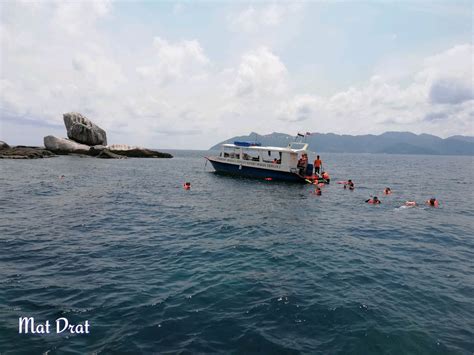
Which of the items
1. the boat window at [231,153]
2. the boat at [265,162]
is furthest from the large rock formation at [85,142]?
the boat at [265,162]

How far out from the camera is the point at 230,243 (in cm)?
1623

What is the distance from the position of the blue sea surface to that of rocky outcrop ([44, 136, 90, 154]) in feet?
209

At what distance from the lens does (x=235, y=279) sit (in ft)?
39.0

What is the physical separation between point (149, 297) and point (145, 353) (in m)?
2.79

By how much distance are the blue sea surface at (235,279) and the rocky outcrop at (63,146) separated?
209 ft

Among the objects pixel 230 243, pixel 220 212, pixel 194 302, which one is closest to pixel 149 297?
pixel 194 302

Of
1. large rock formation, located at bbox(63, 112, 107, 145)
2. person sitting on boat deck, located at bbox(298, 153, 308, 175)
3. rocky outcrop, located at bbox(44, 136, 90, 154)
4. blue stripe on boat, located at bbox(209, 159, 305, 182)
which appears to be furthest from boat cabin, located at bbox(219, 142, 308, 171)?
large rock formation, located at bbox(63, 112, 107, 145)

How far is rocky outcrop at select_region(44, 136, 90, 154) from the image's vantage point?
82.5m

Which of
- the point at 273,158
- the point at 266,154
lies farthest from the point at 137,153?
the point at 273,158

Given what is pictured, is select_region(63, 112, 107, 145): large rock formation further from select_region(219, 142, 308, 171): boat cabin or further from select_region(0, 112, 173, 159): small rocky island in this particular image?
select_region(219, 142, 308, 171): boat cabin

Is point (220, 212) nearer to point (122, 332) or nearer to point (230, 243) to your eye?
point (230, 243)

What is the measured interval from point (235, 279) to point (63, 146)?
85.6 metres

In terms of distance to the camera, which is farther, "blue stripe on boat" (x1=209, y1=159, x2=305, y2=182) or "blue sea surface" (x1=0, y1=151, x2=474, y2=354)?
"blue stripe on boat" (x1=209, y1=159, x2=305, y2=182)

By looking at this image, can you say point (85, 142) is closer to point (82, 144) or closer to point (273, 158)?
point (82, 144)
